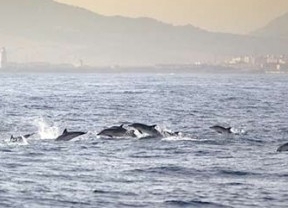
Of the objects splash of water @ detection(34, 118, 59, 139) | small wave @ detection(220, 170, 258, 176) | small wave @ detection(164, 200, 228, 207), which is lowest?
splash of water @ detection(34, 118, 59, 139)

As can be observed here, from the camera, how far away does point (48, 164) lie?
37.0 meters

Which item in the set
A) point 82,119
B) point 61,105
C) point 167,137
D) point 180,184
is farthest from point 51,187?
point 61,105

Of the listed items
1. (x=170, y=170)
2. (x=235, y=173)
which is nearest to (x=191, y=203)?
(x=235, y=173)

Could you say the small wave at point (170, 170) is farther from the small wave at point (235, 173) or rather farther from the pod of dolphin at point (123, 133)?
the pod of dolphin at point (123, 133)

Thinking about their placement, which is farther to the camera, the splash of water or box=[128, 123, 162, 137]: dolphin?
the splash of water

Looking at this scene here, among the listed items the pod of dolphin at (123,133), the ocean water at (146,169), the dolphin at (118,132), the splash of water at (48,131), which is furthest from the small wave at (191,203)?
the splash of water at (48,131)

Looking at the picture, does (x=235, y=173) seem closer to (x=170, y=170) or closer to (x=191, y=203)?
(x=170, y=170)

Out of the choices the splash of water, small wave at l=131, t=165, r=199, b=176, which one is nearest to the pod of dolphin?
the splash of water

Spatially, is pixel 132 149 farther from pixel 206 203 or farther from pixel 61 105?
pixel 61 105

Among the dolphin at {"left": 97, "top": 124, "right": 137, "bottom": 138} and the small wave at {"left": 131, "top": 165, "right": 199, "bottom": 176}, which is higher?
the dolphin at {"left": 97, "top": 124, "right": 137, "bottom": 138}

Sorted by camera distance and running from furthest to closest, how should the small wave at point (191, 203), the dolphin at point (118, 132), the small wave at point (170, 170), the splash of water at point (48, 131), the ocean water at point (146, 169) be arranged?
1. the splash of water at point (48, 131)
2. the dolphin at point (118, 132)
3. the small wave at point (170, 170)
4. the ocean water at point (146, 169)
5. the small wave at point (191, 203)

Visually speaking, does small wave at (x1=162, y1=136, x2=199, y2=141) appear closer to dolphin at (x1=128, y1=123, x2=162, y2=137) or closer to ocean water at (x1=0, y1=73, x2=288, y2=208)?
ocean water at (x1=0, y1=73, x2=288, y2=208)

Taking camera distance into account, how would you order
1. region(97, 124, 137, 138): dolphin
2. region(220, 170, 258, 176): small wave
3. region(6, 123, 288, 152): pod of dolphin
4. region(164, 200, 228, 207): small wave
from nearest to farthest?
region(164, 200, 228, 207): small wave → region(220, 170, 258, 176): small wave → region(6, 123, 288, 152): pod of dolphin → region(97, 124, 137, 138): dolphin

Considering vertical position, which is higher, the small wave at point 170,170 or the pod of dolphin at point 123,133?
the pod of dolphin at point 123,133
